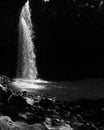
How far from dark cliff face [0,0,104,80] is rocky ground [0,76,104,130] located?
23.5 feet

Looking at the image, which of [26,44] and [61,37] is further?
[26,44]

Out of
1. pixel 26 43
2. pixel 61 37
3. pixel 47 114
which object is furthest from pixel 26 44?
pixel 47 114

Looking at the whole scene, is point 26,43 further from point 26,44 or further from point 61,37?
point 61,37

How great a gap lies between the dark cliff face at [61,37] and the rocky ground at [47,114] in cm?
715

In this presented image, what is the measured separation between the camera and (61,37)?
19484 millimetres

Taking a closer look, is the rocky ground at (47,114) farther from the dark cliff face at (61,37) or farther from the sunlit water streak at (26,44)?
the sunlit water streak at (26,44)

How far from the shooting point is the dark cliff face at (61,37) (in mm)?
18531

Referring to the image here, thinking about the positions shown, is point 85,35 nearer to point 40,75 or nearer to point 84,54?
point 84,54

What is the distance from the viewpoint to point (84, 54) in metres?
19.7

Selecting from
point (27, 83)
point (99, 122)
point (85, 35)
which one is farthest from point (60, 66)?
point (99, 122)

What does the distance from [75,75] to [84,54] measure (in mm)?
1551

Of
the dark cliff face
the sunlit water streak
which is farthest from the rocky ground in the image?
the sunlit water streak

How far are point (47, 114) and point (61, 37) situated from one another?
10.4 meters

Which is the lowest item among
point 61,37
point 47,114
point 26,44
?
point 47,114
